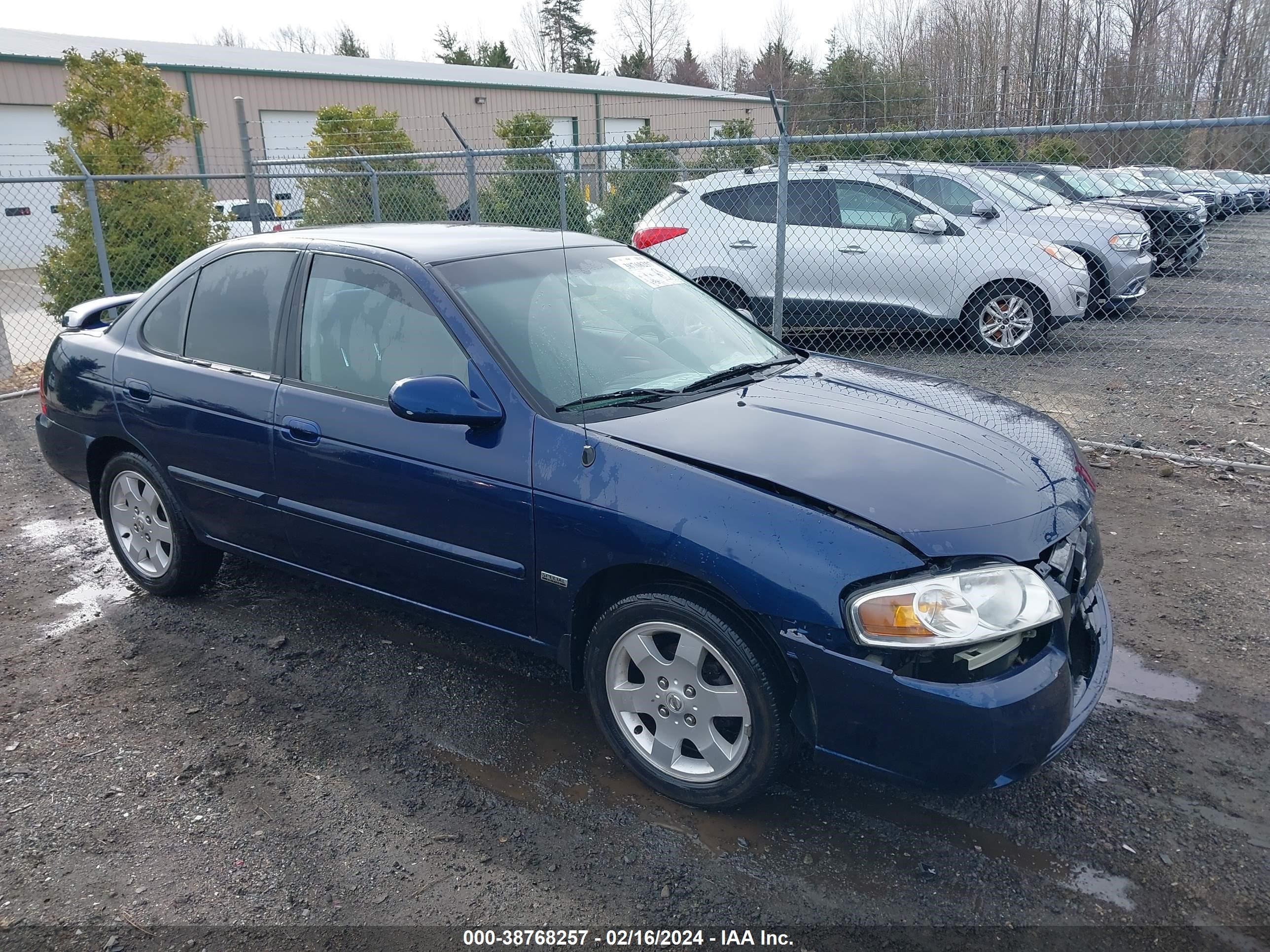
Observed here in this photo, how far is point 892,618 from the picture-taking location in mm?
2453

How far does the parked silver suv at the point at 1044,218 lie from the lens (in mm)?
9055

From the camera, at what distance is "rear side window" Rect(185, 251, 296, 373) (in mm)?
3840

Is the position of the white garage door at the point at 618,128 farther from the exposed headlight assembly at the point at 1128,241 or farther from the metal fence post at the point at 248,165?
the exposed headlight assembly at the point at 1128,241

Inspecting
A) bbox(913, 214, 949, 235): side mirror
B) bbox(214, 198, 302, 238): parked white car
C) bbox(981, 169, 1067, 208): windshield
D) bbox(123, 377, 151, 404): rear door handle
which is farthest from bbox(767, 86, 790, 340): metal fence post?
bbox(214, 198, 302, 238): parked white car

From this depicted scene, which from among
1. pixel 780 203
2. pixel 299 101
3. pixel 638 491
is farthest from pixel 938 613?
pixel 299 101

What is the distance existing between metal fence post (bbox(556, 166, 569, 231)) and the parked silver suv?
3272mm

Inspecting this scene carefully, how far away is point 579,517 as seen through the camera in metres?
2.90

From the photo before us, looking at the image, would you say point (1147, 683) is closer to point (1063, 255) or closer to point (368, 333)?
point (368, 333)

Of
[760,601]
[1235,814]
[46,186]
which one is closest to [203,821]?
[760,601]

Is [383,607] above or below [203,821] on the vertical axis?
above

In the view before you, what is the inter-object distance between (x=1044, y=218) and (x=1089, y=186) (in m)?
5.53

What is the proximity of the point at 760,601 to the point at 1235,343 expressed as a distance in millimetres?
10037

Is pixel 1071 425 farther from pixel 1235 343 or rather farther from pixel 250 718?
pixel 250 718

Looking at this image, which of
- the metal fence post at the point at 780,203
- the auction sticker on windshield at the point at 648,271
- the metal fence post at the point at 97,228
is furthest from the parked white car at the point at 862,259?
the metal fence post at the point at 97,228
